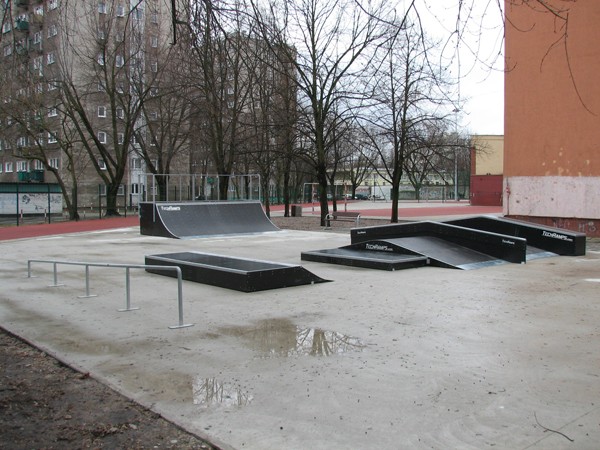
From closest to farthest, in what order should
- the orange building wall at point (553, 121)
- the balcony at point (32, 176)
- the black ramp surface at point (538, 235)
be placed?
1. the black ramp surface at point (538, 235)
2. the orange building wall at point (553, 121)
3. the balcony at point (32, 176)

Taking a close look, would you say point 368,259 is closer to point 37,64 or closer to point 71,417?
point 37,64

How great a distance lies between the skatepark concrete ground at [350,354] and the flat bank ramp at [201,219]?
10.7 metres

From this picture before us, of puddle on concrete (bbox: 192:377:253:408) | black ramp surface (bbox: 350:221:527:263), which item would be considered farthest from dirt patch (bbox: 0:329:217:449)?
black ramp surface (bbox: 350:221:527:263)

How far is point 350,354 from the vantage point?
580cm

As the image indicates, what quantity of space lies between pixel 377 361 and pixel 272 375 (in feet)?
3.59

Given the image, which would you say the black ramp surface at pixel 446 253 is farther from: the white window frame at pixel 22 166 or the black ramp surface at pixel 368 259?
the white window frame at pixel 22 166

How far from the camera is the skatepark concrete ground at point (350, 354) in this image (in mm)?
4000

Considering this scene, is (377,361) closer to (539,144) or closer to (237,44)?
(237,44)

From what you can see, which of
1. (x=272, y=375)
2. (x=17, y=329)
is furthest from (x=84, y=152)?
(x=272, y=375)

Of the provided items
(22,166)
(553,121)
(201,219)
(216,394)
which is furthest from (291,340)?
(22,166)

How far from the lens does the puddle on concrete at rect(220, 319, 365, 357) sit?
19.5ft

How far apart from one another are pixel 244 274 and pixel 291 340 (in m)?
3.26

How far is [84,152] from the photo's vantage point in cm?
4950

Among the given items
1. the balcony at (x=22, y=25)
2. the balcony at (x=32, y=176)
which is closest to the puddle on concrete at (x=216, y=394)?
the balcony at (x=22, y=25)
